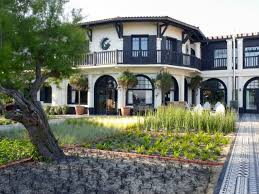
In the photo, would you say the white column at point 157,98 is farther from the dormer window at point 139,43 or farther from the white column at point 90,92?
the white column at point 90,92

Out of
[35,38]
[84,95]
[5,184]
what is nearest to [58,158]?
[5,184]

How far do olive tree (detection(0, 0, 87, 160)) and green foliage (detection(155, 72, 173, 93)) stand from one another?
45.9 feet

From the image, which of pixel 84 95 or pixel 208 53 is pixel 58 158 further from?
pixel 208 53

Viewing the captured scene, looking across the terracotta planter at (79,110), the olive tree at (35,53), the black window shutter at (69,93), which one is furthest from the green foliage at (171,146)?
the black window shutter at (69,93)

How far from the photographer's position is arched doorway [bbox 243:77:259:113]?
27.3 metres

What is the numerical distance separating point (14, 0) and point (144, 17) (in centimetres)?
1623

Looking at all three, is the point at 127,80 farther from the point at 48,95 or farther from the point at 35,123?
the point at 35,123

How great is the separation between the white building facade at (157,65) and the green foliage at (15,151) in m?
11.5

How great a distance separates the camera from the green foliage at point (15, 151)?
7333mm

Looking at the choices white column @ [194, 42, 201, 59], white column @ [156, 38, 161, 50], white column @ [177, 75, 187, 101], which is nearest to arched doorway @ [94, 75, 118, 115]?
white column @ [156, 38, 161, 50]

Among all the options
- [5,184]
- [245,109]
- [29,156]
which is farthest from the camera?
[245,109]

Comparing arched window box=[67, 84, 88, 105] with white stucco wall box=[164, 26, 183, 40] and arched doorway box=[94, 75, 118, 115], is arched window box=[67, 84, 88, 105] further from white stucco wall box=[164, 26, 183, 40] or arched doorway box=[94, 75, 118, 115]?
white stucco wall box=[164, 26, 183, 40]

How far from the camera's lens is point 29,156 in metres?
7.46

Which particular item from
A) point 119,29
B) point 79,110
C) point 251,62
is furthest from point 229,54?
point 79,110
